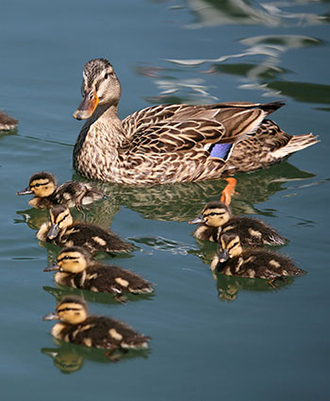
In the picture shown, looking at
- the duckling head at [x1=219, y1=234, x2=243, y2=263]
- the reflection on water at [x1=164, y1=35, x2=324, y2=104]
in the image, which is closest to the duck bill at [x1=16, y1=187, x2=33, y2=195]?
the duckling head at [x1=219, y1=234, x2=243, y2=263]

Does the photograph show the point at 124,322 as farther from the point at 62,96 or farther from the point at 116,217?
the point at 62,96

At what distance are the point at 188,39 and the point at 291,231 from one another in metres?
4.39

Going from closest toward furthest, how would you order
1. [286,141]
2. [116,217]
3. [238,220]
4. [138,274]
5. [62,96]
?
[138,274] → [238,220] → [116,217] → [286,141] → [62,96]

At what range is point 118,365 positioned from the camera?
17.6ft

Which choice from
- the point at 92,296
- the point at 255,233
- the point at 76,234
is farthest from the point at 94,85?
the point at 92,296

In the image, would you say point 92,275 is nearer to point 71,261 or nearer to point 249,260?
point 71,261

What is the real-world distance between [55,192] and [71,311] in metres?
2.06

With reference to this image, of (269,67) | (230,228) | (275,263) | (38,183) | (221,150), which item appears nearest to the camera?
(275,263)

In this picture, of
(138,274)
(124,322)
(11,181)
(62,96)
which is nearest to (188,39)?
(62,96)

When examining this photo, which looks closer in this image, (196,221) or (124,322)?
(124,322)

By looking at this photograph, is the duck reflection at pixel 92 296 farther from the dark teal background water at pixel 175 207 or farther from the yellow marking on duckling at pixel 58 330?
the yellow marking on duckling at pixel 58 330

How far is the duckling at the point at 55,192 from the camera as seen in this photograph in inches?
290

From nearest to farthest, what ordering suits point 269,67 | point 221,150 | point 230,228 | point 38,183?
point 230,228 < point 38,183 < point 221,150 < point 269,67

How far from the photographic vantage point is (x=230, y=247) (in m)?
6.34
